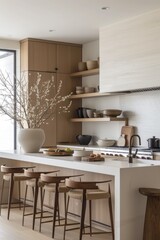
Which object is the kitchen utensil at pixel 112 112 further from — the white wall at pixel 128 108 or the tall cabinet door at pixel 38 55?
the tall cabinet door at pixel 38 55

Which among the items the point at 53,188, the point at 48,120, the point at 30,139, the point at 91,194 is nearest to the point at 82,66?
the point at 48,120

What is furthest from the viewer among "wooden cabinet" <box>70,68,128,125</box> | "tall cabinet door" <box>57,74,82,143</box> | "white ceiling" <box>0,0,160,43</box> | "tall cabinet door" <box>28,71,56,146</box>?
"tall cabinet door" <box>57,74,82,143</box>

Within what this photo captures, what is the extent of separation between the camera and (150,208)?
3967mm

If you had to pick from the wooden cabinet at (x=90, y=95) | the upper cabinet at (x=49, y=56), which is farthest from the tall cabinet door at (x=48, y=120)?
the wooden cabinet at (x=90, y=95)

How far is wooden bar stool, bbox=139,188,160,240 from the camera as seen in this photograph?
3.94m

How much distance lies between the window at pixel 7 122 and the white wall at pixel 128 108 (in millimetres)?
1403

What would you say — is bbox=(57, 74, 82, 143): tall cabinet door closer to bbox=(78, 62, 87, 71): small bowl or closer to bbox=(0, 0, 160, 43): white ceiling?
bbox=(78, 62, 87, 71): small bowl

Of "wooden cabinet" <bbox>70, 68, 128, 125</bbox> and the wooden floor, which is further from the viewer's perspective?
"wooden cabinet" <bbox>70, 68, 128, 125</bbox>

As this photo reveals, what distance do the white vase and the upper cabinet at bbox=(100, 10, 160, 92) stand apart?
5.27ft

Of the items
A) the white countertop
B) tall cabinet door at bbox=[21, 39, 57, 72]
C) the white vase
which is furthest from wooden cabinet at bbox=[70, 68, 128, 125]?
the white countertop

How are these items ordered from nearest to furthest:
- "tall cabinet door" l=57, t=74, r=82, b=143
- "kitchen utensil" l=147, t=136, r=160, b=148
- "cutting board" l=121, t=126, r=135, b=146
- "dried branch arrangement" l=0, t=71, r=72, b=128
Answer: "kitchen utensil" l=147, t=136, r=160, b=148 → "cutting board" l=121, t=126, r=135, b=146 → "dried branch arrangement" l=0, t=71, r=72, b=128 → "tall cabinet door" l=57, t=74, r=82, b=143

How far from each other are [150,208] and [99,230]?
1205 mm

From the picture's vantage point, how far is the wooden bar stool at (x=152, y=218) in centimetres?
394

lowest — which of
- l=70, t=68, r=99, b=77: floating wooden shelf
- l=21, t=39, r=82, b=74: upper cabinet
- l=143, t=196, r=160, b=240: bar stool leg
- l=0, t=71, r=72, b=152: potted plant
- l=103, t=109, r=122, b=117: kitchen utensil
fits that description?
Result: l=143, t=196, r=160, b=240: bar stool leg
